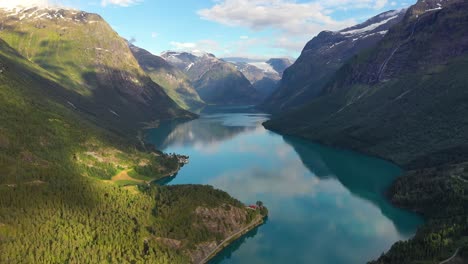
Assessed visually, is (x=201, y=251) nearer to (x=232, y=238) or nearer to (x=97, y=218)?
(x=232, y=238)

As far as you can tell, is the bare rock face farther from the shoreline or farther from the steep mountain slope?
the shoreline

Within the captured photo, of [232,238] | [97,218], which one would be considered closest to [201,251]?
[232,238]

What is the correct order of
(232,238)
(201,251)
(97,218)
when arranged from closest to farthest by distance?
(201,251), (97,218), (232,238)

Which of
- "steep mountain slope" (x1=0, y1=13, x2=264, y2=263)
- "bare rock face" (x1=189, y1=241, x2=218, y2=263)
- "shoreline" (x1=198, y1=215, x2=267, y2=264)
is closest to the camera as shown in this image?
"steep mountain slope" (x1=0, y1=13, x2=264, y2=263)

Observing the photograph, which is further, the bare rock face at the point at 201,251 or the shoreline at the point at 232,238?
the shoreline at the point at 232,238

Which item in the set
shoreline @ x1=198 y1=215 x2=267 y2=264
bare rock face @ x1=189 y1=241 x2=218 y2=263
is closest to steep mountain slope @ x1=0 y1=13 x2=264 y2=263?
bare rock face @ x1=189 y1=241 x2=218 y2=263

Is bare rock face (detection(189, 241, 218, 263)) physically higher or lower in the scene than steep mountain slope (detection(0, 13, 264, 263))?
lower

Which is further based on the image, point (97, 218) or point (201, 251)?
point (97, 218)

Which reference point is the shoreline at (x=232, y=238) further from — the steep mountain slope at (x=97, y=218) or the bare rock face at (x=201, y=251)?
the steep mountain slope at (x=97, y=218)

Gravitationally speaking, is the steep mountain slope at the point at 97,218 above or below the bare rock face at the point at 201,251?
above

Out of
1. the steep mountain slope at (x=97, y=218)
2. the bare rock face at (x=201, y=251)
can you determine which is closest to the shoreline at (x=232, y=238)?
the bare rock face at (x=201, y=251)
